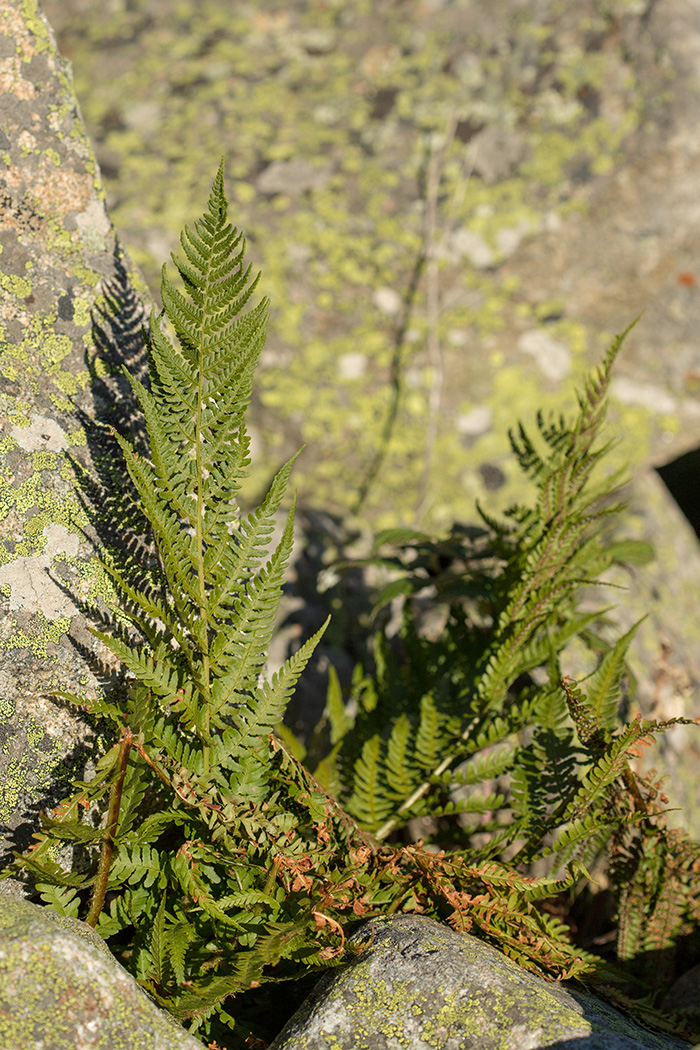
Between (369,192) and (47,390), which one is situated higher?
(369,192)

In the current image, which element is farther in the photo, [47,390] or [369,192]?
[369,192]

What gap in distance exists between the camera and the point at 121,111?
5.28 meters

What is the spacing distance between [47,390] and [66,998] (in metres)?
1.59

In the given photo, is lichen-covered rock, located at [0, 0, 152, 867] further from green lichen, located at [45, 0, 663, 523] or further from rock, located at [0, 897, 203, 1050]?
green lichen, located at [45, 0, 663, 523]

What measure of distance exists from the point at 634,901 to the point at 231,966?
1317mm

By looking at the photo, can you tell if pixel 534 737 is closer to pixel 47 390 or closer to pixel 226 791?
pixel 226 791

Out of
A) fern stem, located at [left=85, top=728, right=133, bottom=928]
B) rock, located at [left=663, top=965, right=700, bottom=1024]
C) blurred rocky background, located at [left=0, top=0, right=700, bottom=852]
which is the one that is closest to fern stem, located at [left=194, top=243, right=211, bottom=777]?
fern stem, located at [left=85, top=728, right=133, bottom=928]

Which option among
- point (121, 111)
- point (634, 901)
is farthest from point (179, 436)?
point (121, 111)

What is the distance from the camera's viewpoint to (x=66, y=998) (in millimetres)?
1595

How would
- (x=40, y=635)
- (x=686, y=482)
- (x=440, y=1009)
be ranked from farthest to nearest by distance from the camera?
(x=686, y=482) < (x=40, y=635) < (x=440, y=1009)

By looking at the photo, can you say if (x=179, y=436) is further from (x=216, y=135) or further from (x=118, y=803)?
(x=216, y=135)

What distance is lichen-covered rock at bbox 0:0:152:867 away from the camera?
2053 mm

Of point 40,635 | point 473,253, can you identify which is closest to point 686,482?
point 473,253

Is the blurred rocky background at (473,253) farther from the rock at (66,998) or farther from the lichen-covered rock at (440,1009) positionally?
the rock at (66,998)
